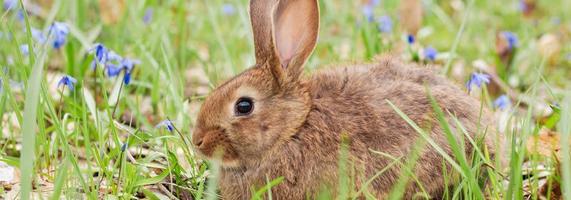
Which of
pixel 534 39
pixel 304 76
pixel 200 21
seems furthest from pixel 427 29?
pixel 304 76

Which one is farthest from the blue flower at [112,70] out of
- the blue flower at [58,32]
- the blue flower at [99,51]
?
the blue flower at [58,32]

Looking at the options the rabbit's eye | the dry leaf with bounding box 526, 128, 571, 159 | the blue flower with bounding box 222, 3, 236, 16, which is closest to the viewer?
the rabbit's eye

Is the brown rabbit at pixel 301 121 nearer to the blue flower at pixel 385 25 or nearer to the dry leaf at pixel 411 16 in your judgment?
the blue flower at pixel 385 25

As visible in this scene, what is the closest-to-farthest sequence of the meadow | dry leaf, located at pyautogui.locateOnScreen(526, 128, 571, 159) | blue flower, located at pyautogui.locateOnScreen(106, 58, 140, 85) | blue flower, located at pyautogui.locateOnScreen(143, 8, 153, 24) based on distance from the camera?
the meadow
dry leaf, located at pyautogui.locateOnScreen(526, 128, 571, 159)
blue flower, located at pyautogui.locateOnScreen(106, 58, 140, 85)
blue flower, located at pyautogui.locateOnScreen(143, 8, 153, 24)

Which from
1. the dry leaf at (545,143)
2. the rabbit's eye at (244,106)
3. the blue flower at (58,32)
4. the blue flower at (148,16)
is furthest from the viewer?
the blue flower at (148,16)

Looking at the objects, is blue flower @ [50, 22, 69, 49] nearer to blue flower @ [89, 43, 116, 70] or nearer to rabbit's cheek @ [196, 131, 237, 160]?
blue flower @ [89, 43, 116, 70]

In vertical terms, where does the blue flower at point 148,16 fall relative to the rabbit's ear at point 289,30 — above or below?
above

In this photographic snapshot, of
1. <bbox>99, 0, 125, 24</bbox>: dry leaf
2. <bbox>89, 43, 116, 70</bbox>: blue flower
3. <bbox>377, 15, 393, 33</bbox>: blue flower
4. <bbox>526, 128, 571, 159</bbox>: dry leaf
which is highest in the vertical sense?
<bbox>99, 0, 125, 24</bbox>: dry leaf

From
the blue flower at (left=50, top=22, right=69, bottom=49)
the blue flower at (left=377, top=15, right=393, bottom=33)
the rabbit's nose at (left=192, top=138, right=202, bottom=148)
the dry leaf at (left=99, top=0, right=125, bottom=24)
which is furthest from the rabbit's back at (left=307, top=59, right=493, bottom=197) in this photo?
the dry leaf at (left=99, top=0, right=125, bottom=24)

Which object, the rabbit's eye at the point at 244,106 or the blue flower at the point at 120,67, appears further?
the blue flower at the point at 120,67
